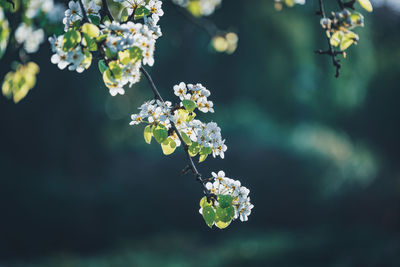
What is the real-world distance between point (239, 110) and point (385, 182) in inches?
166

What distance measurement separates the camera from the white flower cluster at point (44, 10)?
233 cm

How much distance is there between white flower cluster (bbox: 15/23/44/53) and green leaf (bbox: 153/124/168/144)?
1.48m

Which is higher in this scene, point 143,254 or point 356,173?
point 356,173

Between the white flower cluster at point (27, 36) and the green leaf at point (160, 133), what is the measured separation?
4.87ft

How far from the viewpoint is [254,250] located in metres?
6.90

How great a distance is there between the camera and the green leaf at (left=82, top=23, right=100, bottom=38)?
3.81 feet

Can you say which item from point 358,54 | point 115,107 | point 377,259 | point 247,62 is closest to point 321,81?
point 358,54

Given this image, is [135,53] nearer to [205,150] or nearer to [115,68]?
[115,68]

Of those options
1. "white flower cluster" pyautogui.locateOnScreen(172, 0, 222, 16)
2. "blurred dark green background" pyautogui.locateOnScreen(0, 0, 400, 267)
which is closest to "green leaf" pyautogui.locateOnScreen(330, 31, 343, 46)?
"white flower cluster" pyautogui.locateOnScreen(172, 0, 222, 16)

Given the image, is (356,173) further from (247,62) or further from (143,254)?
(143,254)

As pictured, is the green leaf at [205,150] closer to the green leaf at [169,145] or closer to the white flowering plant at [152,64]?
the white flowering plant at [152,64]

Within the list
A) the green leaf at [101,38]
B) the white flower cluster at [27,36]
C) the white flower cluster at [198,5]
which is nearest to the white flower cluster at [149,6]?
the green leaf at [101,38]

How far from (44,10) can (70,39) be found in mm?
1416

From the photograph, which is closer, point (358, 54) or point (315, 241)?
point (315, 241)
